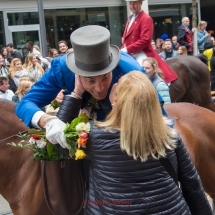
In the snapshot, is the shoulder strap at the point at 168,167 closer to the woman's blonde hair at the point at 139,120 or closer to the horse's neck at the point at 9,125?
the woman's blonde hair at the point at 139,120

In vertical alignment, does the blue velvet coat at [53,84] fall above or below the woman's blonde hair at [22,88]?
above

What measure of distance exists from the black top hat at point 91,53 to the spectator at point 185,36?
11.6 meters

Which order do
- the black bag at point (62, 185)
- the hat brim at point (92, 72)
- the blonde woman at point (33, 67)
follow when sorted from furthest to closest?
the blonde woman at point (33, 67) → the black bag at point (62, 185) → the hat brim at point (92, 72)

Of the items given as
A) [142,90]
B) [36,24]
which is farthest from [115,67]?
[36,24]

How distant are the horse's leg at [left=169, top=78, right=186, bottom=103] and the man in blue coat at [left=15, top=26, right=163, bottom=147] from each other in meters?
5.14

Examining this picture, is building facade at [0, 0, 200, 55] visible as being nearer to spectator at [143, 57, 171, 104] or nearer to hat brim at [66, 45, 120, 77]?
spectator at [143, 57, 171, 104]

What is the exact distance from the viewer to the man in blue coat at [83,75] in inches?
105

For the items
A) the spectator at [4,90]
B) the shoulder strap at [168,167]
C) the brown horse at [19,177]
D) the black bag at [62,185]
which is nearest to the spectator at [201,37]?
the spectator at [4,90]

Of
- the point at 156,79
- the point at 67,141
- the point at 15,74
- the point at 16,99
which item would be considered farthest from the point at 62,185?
the point at 15,74

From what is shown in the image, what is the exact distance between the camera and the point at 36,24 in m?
17.1

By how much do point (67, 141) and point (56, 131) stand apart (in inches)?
3.7

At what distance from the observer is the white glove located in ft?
8.16

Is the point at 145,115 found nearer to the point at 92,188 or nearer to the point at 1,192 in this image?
the point at 92,188

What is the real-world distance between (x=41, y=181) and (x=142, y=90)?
4.32 feet
